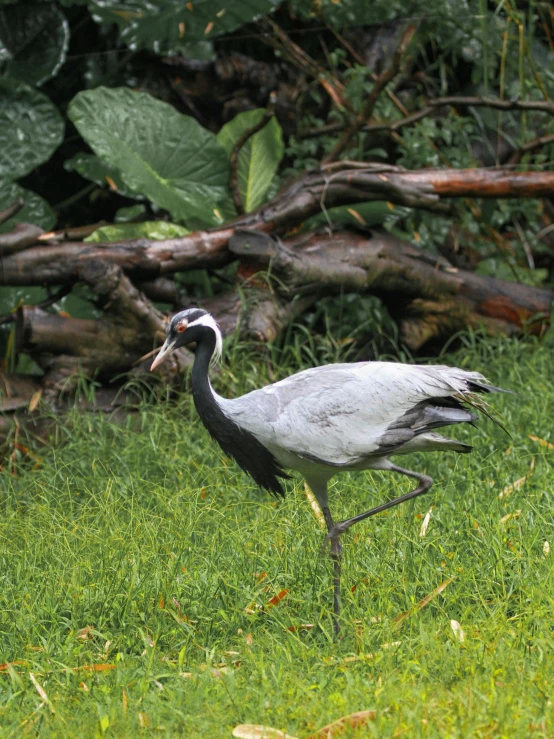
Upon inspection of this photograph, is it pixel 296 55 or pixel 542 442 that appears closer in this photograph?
pixel 542 442

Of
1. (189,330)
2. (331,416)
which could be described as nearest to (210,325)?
(189,330)

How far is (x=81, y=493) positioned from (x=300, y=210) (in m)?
2.15

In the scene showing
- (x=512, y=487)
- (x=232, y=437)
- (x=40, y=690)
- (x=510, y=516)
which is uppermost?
→ (x=232, y=437)

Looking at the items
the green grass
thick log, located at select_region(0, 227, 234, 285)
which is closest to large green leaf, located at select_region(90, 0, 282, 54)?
thick log, located at select_region(0, 227, 234, 285)

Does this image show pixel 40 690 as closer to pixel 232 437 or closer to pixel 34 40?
pixel 232 437

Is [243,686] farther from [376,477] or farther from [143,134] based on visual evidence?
[143,134]

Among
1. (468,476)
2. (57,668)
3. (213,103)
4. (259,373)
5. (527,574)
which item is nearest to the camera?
(57,668)

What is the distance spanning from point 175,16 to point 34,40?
1.23 meters

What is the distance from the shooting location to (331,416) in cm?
322

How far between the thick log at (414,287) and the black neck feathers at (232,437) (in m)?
2.21

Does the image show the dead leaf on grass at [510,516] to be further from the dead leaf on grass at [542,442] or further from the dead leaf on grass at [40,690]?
the dead leaf on grass at [40,690]

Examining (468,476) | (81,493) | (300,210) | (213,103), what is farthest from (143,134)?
(468,476)

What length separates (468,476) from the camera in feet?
13.9

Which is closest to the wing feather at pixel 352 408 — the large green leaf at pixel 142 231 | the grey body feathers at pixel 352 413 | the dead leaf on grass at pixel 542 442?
the grey body feathers at pixel 352 413
